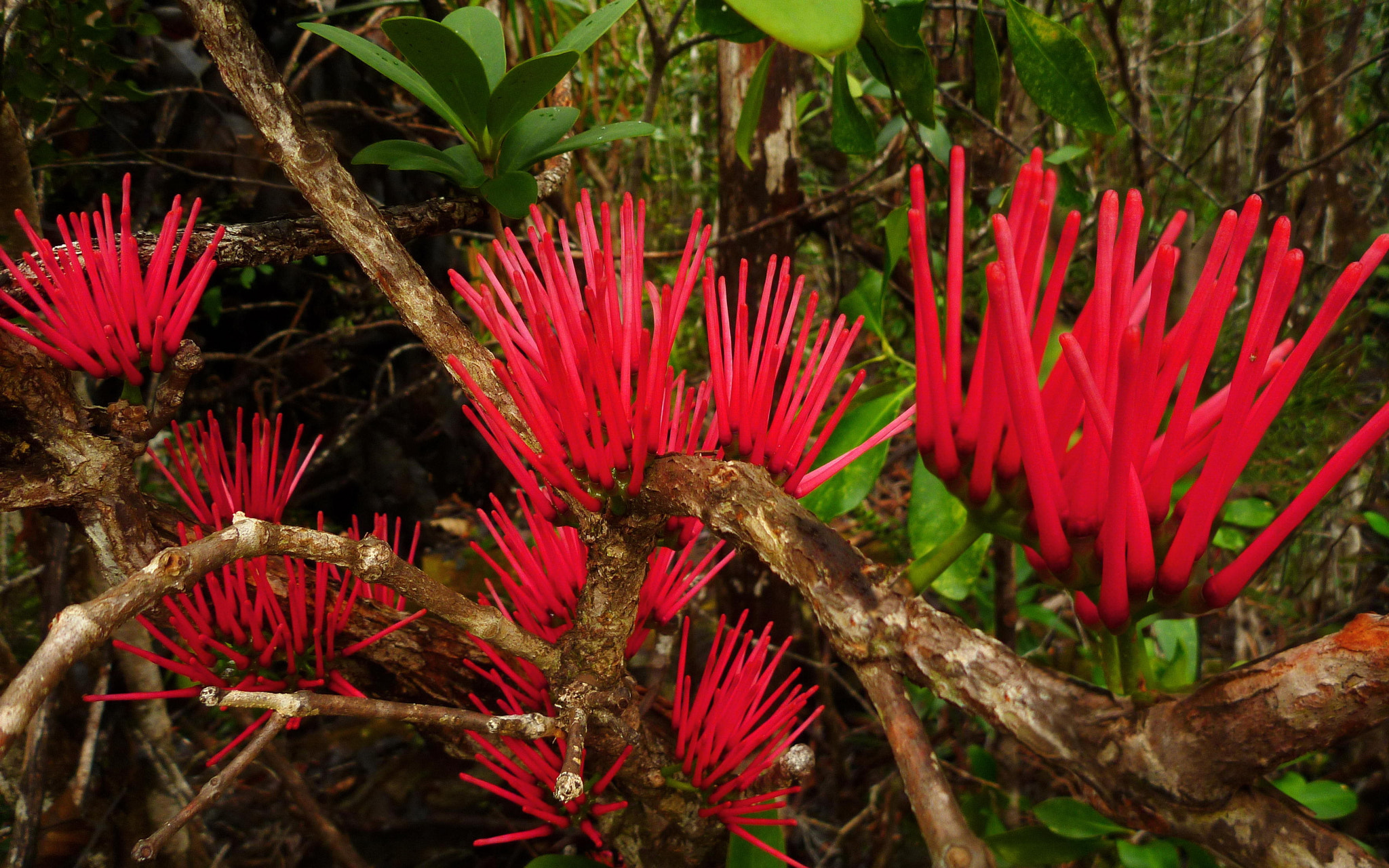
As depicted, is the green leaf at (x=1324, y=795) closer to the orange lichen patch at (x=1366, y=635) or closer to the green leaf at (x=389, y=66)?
the orange lichen patch at (x=1366, y=635)

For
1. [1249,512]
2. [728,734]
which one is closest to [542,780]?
[728,734]

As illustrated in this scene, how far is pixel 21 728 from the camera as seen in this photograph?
0.64 feet

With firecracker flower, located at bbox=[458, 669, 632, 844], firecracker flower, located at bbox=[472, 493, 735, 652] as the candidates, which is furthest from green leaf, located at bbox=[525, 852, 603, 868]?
firecracker flower, located at bbox=[472, 493, 735, 652]

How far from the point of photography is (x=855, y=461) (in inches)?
27.3

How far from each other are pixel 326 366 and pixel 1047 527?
128 centimetres

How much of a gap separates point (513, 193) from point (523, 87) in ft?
0.20

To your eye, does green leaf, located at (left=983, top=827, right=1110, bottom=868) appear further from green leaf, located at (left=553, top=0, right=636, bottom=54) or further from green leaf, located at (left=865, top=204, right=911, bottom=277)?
green leaf, located at (left=553, top=0, right=636, bottom=54)

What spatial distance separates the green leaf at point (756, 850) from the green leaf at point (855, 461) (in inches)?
10.6

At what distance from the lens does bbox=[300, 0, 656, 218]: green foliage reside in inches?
15.1

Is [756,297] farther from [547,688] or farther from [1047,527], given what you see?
[1047,527]

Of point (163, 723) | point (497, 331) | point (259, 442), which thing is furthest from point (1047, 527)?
point (163, 723)

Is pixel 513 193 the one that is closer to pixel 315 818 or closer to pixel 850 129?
pixel 850 129

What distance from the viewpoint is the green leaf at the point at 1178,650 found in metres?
0.85

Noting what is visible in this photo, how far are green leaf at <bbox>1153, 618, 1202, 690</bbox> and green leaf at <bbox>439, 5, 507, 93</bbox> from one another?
884 millimetres
